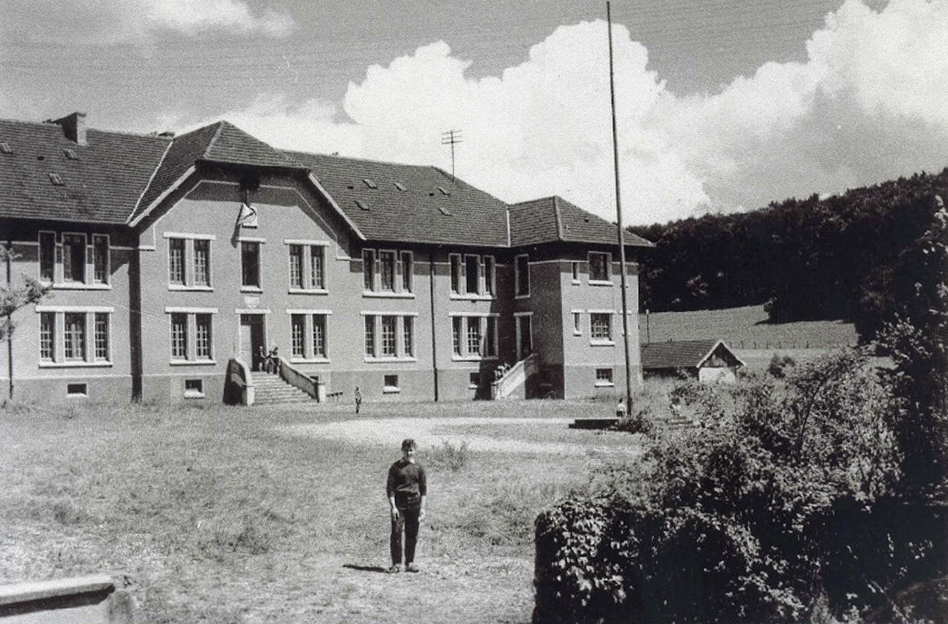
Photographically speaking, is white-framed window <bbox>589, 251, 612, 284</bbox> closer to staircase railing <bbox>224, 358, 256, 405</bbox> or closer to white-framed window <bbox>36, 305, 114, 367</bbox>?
staircase railing <bbox>224, 358, 256, 405</bbox>

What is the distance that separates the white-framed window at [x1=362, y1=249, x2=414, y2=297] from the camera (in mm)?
46875

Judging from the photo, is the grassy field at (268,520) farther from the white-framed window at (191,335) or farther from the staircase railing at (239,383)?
the white-framed window at (191,335)

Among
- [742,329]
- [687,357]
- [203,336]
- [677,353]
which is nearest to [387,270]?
[203,336]

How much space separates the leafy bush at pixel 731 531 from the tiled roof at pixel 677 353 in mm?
50014

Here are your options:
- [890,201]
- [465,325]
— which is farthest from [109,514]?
[890,201]

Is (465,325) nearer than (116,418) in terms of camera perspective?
No

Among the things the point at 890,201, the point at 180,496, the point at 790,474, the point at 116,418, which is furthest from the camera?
the point at 890,201

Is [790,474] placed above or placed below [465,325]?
below

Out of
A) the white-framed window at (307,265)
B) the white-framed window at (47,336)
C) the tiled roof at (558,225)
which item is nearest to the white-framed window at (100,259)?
the white-framed window at (47,336)

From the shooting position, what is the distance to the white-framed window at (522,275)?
5131 cm

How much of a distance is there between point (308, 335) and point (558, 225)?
13653 millimetres

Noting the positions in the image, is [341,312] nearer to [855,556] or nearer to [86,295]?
[86,295]

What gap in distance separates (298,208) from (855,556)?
35484 mm

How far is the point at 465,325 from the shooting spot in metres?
50.1
